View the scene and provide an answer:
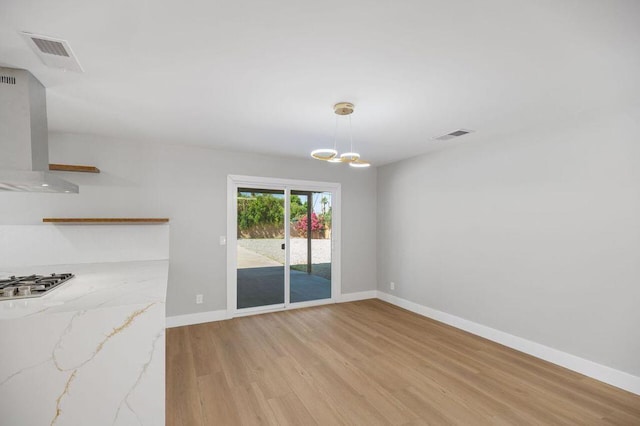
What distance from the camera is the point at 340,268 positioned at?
5.46m

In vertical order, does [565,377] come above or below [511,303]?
below

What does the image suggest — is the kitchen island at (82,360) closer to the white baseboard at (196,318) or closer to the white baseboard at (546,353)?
the white baseboard at (196,318)

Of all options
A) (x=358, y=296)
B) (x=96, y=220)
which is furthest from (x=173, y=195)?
(x=358, y=296)

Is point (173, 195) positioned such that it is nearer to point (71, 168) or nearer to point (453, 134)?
point (71, 168)

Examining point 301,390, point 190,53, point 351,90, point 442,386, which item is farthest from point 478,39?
point 301,390

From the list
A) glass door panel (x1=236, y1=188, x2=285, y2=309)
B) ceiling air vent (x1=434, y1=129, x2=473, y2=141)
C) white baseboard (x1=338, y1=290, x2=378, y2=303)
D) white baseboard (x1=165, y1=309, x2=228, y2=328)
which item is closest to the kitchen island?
white baseboard (x1=165, y1=309, x2=228, y2=328)

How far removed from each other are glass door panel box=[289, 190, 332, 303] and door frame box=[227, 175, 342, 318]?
80mm

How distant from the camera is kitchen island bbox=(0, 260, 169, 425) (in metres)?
1.53

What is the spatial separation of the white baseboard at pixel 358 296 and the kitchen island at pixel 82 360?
12.9 ft

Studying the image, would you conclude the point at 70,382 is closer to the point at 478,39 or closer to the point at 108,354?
the point at 108,354

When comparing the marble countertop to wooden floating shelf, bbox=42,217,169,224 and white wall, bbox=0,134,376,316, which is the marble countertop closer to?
wooden floating shelf, bbox=42,217,169,224

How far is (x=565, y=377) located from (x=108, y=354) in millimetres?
3795

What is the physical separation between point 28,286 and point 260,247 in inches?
119

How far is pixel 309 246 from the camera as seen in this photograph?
5.28 metres
